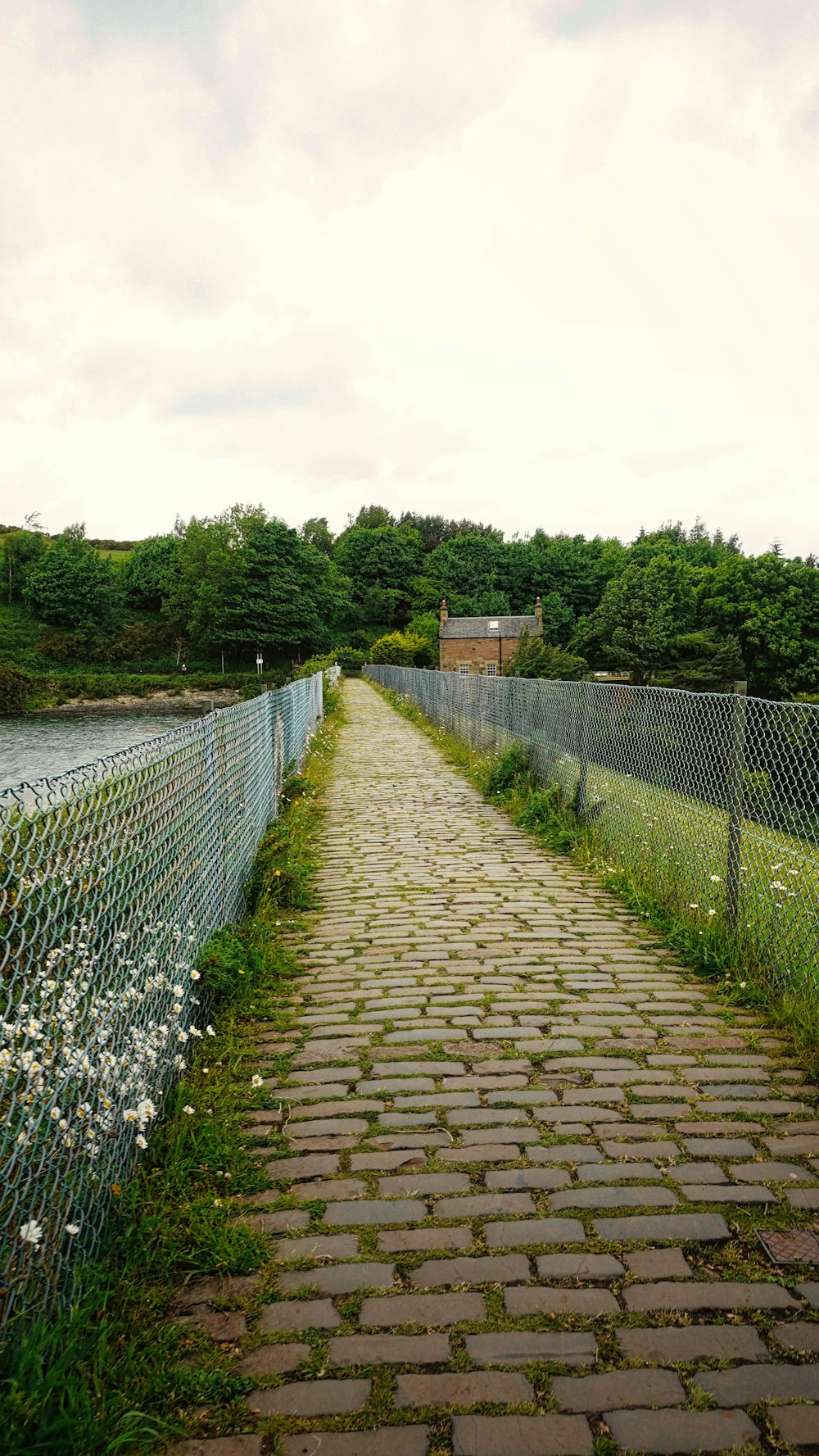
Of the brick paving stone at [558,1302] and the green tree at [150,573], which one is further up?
the green tree at [150,573]

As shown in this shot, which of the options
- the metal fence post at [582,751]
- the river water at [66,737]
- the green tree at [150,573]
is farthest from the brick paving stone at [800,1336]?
the green tree at [150,573]

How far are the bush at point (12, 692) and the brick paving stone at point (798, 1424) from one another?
235ft

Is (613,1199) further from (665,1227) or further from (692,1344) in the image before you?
(692,1344)

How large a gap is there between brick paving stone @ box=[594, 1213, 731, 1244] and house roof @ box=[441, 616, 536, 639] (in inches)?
2808

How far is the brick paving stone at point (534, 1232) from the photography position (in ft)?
8.47

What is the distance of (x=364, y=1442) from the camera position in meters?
1.90

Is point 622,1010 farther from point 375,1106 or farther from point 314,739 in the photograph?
point 314,739

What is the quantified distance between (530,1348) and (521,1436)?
0.26 meters

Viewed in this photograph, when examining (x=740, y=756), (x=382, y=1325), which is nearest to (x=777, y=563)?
(x=740, y=756)

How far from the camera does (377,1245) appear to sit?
8.46 ft

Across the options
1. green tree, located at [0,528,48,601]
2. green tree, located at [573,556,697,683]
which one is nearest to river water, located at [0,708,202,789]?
green tree, located at [573,556,697,683]

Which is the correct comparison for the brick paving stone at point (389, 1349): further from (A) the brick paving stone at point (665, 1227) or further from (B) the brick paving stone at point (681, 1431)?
(A) the brick paving stone at point (665, 1227)

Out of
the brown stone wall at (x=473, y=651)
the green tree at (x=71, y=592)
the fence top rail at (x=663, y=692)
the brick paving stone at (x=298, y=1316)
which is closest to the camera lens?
the brick paving stone at (x=298, y=1316)

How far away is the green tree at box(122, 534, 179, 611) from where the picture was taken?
110250 millimetres
